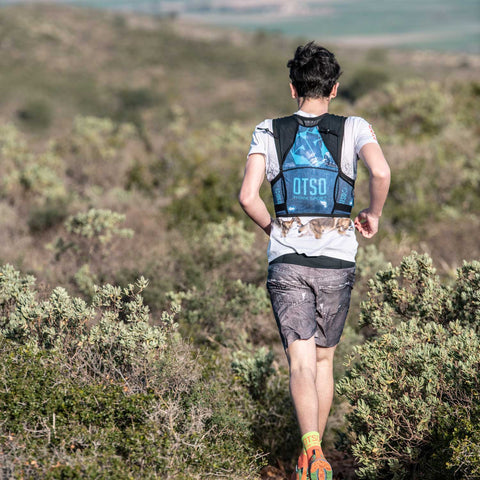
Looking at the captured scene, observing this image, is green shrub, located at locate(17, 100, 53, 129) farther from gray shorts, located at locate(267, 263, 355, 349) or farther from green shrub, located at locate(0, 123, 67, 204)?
gray shorts, located at locate(267, 263, 355, 349)

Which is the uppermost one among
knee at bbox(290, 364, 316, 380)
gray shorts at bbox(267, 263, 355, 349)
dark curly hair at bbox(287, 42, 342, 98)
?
dark curly hair at bbox(287, 42, 342, 98)

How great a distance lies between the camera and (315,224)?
3.28m

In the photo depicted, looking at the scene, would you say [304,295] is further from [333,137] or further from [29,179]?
[29,179]

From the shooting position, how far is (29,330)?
3.96 metres

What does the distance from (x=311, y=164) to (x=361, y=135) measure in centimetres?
31

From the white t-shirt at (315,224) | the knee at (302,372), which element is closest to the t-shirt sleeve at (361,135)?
the white t-shirt at (315,224)

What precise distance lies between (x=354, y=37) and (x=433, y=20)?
90.9 feet

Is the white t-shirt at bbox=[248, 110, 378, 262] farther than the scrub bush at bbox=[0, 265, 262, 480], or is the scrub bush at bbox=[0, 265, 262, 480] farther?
the white t-shirt at bbox=[248, 110, 378, 262]

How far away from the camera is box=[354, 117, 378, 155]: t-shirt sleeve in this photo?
10.5 feet

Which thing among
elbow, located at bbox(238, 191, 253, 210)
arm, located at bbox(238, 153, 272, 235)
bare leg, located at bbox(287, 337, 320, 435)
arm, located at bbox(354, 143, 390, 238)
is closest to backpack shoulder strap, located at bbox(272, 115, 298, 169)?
arm, located at bbox(238, 153, 272, 235)

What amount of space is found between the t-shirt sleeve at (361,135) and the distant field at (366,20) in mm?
76057

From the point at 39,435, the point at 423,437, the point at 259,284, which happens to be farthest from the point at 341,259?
the point at 259,284

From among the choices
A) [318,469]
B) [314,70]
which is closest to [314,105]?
[314,70]

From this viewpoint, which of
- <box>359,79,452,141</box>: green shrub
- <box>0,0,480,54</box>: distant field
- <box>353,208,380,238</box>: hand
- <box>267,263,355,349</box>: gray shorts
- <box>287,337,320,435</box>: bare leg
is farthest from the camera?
<box>0,0,480,54</box>: distant field
